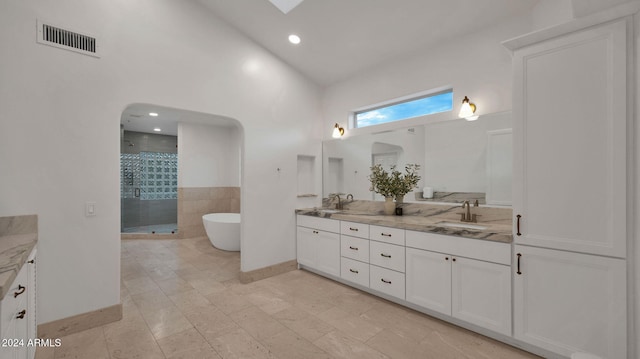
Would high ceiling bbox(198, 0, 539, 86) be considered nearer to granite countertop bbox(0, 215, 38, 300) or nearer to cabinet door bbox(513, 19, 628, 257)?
cabinet door bbox(513, 19, 628, 257)

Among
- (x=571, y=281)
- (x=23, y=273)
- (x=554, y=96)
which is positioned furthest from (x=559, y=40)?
(x=23, y=273)

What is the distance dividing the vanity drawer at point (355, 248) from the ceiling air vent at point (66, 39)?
3.08m

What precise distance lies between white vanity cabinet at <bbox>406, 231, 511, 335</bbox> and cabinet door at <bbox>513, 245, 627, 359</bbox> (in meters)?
0.10

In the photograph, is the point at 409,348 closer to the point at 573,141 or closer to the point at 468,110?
the point at 573,141

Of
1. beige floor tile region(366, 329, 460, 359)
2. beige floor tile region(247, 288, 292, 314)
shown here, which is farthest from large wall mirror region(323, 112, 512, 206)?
beige floor tile region(247, 288, 292, 314)

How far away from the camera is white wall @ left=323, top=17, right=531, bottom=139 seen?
8.63ft

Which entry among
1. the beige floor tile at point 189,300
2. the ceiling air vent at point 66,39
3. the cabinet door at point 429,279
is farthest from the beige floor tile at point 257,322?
the ceiling air vent at point 66,39

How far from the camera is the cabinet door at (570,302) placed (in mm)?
1691

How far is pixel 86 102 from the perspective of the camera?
242cm

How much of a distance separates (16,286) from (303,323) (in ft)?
6.37

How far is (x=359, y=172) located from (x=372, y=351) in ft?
7.58

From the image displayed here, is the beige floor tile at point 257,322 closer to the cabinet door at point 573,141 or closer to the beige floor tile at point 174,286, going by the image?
the beige floor tile at point 174,286

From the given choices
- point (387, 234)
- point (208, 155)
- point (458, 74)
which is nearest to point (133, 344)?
point (387, 234)

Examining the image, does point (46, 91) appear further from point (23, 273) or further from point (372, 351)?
point (372, 351)
